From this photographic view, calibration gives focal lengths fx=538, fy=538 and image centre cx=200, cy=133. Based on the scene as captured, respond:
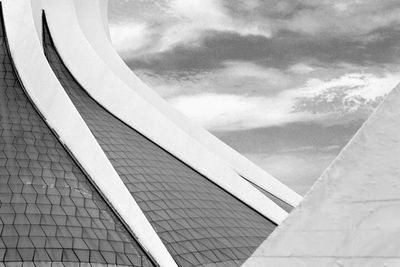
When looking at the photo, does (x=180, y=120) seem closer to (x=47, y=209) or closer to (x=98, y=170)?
(x=98, y=170)

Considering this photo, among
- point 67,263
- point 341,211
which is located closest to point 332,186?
point 341,211

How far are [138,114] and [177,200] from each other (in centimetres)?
482

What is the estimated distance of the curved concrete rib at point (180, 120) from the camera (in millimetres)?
21984

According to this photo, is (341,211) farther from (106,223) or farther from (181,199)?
(181,199)

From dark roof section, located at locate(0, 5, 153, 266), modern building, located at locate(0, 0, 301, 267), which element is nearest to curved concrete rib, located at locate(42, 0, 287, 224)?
modern building, located at locate(0, 0, 301, 267)

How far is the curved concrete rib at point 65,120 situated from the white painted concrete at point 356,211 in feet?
29.1

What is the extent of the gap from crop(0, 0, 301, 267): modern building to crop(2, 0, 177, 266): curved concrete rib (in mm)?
36

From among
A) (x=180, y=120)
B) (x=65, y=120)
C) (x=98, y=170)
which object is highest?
(x=180, y=120)

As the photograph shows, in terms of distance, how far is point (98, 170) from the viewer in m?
15.2

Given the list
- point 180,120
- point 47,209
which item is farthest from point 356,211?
point 180,120

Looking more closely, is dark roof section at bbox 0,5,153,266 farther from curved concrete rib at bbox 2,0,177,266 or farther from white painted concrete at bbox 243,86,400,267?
white painted concrete at bbox 243,86,400,267

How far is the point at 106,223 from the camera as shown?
1377 centimetres

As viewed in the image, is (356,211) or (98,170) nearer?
(356,211)

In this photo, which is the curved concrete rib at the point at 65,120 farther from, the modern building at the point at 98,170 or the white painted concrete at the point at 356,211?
the white painted concrete at the point at 356,211
